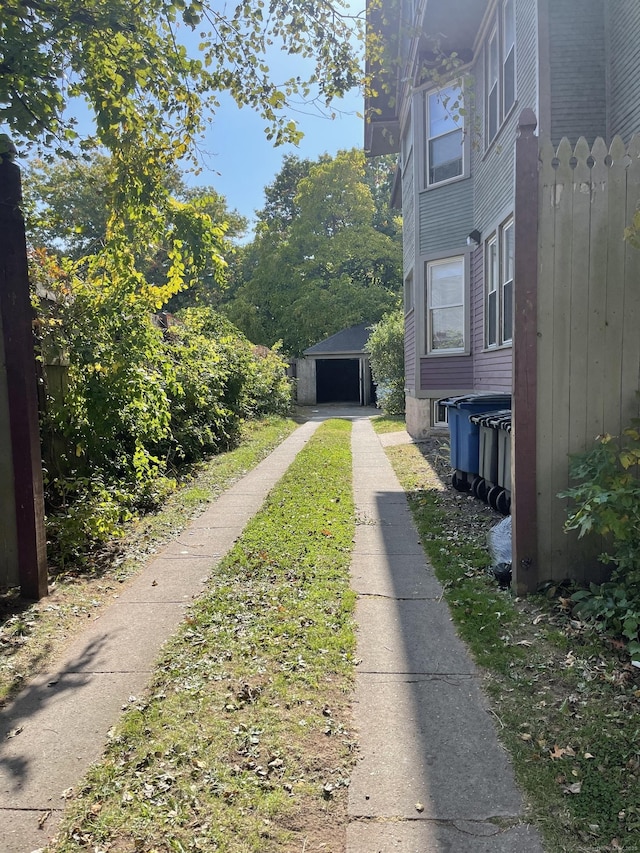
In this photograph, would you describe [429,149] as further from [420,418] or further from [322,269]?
[322,269]

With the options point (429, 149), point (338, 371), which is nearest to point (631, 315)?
point (429, 149)

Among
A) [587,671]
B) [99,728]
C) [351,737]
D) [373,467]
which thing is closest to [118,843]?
[99,728]

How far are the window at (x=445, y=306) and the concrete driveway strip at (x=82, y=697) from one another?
315 inches

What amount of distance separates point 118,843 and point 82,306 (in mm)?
4543

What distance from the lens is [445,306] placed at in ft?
40.2

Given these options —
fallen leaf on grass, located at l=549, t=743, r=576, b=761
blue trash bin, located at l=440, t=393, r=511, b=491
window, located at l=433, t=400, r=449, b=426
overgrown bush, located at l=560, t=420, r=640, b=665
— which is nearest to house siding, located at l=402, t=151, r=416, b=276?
window, located at l=433, t=400, r=449, b=426

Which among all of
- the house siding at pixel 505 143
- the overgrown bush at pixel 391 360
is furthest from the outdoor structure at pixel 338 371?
the house siding at pixel 505 143

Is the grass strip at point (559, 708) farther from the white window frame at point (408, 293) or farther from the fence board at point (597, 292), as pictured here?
the white window frame at point (408, 293)

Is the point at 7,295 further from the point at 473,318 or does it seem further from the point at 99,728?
the point at 473,318

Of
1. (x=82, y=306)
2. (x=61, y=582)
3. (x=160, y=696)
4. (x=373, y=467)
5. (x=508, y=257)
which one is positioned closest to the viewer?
(x=160, y=696)

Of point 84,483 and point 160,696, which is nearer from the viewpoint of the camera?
point 160,696

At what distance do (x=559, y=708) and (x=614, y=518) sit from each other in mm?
1234

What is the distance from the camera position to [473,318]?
11531mm

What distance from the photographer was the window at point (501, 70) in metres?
8.82
